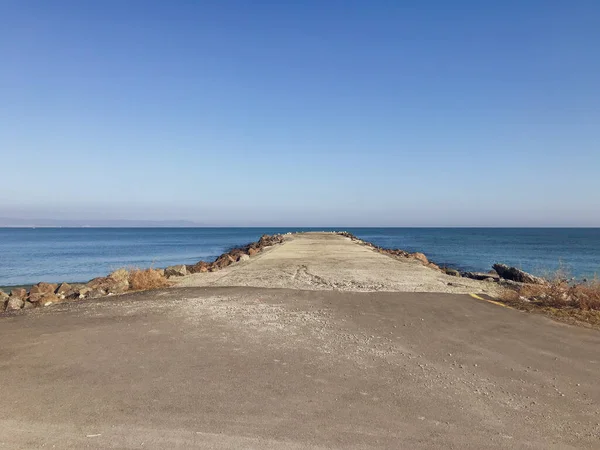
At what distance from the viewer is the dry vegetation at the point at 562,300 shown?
8.54 m

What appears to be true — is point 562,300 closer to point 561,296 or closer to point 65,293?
point 561,296

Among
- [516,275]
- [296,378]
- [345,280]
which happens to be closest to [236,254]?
[345,280]

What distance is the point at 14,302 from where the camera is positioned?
10820 millimetres

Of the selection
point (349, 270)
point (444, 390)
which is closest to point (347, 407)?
point (444, 390)

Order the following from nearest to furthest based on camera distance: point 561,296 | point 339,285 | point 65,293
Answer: point 561,296, point 65,293, point 339,285

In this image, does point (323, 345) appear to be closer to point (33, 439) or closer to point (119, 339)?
point (119, 339)

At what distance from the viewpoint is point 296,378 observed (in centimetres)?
537

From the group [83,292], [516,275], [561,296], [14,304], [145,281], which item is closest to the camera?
[561,296]

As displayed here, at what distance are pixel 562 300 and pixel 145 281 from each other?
10.5 metres

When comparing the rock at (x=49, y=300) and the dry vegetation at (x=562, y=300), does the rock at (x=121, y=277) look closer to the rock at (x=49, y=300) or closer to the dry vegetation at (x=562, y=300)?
the rock at (x=49, y=300)

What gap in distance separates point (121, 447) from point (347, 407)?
7.08 ft

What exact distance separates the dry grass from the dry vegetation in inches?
365

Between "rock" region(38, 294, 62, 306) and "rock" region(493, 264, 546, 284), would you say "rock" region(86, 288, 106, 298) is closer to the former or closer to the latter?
"rock" region(38, 294, 62, 306)

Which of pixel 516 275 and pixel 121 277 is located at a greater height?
pixel 121 277
